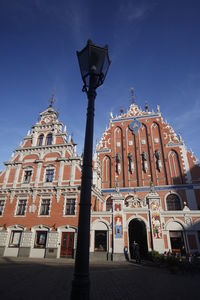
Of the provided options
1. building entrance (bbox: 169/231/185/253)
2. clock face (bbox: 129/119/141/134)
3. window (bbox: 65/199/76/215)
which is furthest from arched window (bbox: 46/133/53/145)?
building entrance (bbox: 169/231/185/253)

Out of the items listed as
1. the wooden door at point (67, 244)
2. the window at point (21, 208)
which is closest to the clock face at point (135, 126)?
the wooden door at point (67, 244)

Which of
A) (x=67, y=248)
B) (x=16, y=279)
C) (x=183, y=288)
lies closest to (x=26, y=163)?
(x=67, y=248)

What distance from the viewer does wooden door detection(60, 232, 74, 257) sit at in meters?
17.1

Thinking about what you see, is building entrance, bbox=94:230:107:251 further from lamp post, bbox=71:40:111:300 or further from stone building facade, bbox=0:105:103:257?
lamp post, bbox=71:40:111:300

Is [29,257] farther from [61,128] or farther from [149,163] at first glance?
[149,163]

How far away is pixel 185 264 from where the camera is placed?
11.3 m

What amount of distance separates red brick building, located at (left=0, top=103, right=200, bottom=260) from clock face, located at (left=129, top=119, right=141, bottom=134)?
15 centimetres

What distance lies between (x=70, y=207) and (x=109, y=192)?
276 inches

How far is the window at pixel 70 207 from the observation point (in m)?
18.3

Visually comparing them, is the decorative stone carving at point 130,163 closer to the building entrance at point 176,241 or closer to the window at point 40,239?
the building entrance at point 176,241

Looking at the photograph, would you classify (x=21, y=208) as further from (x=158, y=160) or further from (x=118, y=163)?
(x=158, y=160)

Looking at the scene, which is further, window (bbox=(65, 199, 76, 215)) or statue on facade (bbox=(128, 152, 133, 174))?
statue on facade (bbox=(128, 152, 133, 174))

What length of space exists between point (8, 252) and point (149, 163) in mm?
19354

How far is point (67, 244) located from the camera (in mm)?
17391
